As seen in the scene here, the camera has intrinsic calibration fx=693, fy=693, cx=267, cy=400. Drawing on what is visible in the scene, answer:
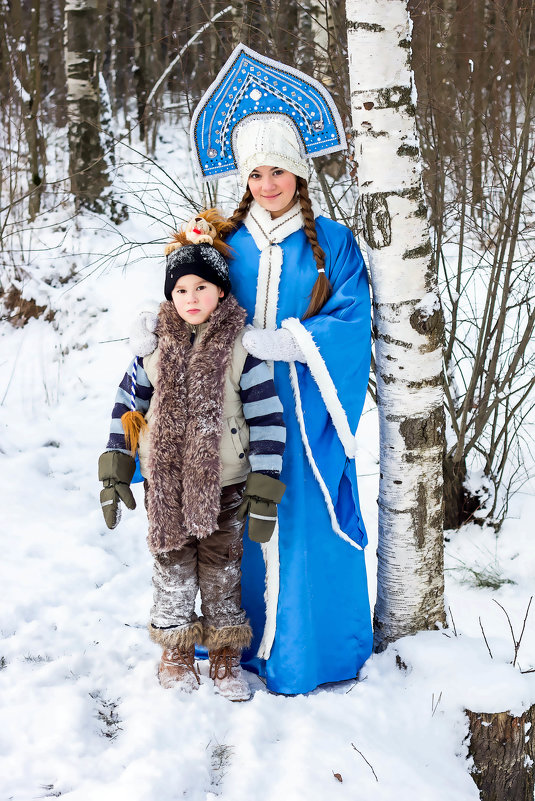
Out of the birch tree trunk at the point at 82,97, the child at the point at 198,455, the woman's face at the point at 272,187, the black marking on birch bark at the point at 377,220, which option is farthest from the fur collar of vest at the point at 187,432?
the birch tree trunk at the point at 82,97

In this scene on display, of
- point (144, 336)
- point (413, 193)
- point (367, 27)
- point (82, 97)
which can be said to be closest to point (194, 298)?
point (144, 336)

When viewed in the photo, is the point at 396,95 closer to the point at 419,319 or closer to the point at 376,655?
the point at 419,319

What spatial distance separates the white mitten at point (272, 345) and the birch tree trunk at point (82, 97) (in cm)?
585

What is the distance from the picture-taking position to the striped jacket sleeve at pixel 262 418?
2307mm

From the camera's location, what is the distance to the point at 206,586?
2.48m

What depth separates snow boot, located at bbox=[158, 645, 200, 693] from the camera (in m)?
2.42

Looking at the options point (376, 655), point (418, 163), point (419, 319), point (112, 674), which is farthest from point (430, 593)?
point (418, 163)

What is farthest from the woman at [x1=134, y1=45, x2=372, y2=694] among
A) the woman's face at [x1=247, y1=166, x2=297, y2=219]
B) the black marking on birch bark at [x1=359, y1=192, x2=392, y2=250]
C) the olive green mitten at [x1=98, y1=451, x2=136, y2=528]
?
the olive green mitten at [x1=98, y1=451, x2=136, y2=528]

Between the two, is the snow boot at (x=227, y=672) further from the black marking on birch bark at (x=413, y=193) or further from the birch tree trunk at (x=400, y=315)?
the black marking on birch bark at (x=413, y=193)

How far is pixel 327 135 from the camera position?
250 centimetres

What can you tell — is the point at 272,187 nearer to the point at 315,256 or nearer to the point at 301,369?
the point at 315,256

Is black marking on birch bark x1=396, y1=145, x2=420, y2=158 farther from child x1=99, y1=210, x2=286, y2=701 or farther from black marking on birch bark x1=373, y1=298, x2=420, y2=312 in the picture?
child x1=99, y1=210, x2=286, y2=701

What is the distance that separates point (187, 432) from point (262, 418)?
257mm

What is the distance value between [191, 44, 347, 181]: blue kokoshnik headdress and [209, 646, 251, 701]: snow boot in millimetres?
1828
